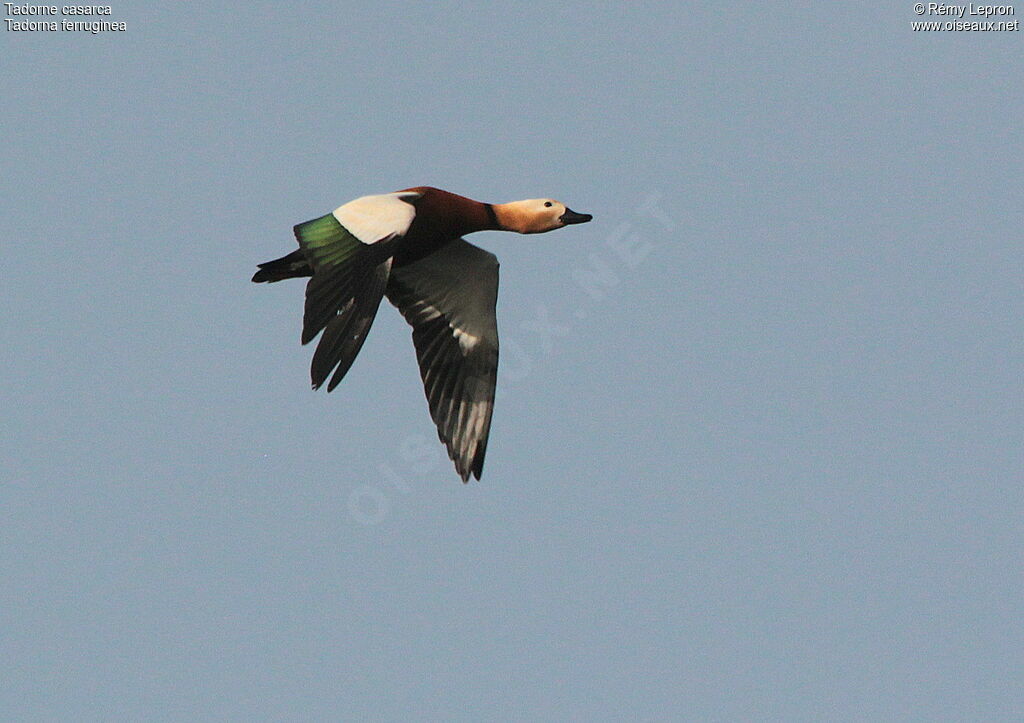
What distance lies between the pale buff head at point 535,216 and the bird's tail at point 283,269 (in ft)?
5.09

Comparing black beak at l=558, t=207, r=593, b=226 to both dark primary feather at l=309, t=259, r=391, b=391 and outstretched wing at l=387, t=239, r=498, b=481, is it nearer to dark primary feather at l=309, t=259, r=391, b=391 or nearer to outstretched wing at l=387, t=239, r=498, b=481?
outstretched wing at l=387, t=239, r=498, b=481

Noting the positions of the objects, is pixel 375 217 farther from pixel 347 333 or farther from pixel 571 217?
Answer: pixel 571 217

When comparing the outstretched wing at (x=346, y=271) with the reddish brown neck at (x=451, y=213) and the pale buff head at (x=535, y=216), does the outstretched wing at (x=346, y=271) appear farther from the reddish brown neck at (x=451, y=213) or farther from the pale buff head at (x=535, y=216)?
the pale buff head at (x=535, y=216)

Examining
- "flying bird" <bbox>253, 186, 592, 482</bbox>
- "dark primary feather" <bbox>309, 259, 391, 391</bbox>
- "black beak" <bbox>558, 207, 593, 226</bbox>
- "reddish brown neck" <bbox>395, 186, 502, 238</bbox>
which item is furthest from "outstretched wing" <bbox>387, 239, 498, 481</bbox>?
"dark primary feather" <bbox>309, 259, 391, 391</bbox>

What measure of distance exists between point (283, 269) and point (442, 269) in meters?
1.24

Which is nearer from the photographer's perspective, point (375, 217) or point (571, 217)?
point (375, 217)

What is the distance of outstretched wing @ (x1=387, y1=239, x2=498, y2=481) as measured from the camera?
392 inches

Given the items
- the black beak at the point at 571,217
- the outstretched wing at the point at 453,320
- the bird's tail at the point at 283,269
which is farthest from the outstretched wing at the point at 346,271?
the black beak at the point at 571,217

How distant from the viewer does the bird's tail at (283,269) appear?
959cm

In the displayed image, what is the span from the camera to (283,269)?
31.7ft

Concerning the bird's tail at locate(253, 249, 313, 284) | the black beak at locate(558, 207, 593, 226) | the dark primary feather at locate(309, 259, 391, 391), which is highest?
the black beak at locate(558, 207, 593, 226)

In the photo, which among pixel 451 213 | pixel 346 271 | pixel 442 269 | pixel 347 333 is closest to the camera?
pixel 347 333

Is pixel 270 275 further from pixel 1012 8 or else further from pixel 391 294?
pixel 1012 8

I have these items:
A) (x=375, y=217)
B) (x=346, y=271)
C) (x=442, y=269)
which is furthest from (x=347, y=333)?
(x=442, y=269)
